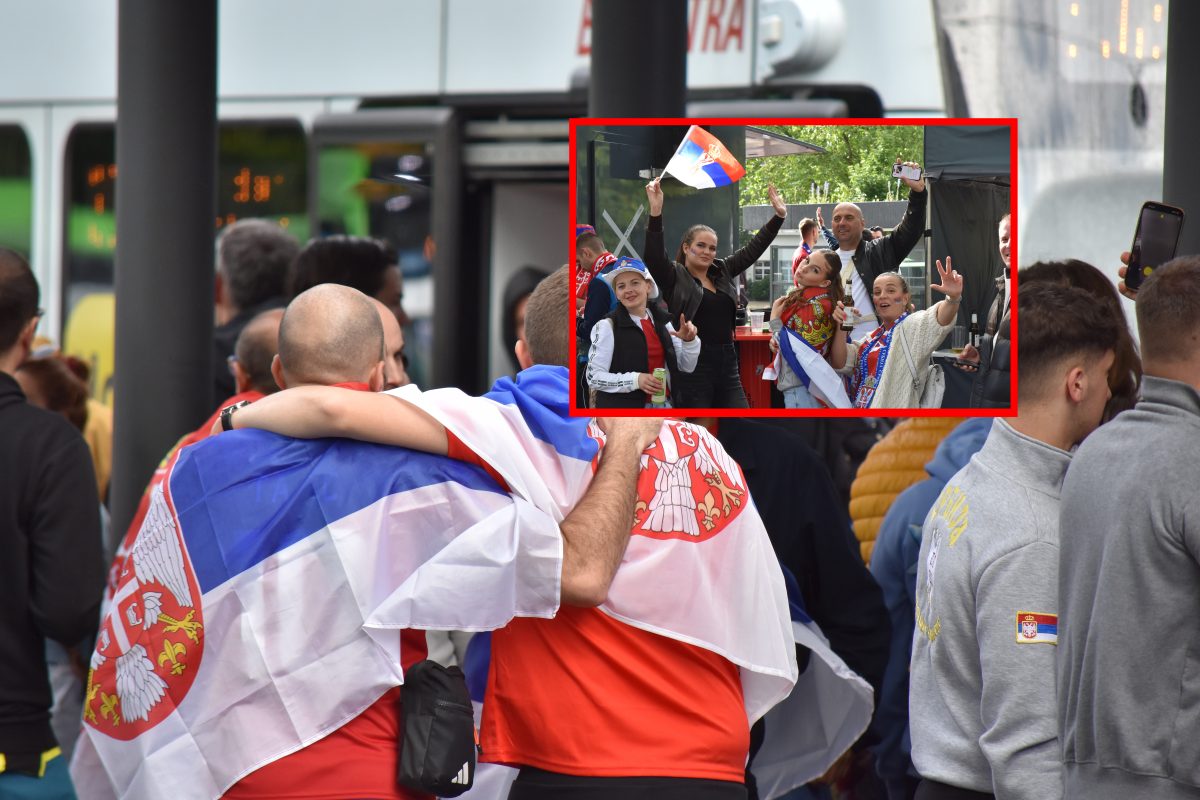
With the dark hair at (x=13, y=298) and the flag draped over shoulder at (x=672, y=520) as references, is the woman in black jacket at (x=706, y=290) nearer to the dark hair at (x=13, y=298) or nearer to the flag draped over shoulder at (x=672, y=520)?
the flag draped over shoulder at (x=672, y=520)

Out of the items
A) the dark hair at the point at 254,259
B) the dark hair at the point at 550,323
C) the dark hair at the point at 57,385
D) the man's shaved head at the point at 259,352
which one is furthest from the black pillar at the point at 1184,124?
the dark hair at the point at 57,385

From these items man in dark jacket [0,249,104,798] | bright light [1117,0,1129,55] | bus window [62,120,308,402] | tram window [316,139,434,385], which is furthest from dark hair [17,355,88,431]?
bright light [1117,0,1129,55]

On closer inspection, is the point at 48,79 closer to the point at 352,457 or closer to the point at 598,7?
the point at 598,7

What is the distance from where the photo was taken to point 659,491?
112 inches

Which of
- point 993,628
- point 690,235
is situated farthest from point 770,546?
point 690,235

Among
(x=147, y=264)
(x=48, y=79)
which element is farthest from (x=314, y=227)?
(x=147, y=264)

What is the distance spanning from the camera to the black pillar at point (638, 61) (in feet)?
12.5

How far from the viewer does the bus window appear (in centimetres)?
684

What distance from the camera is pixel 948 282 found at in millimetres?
2381

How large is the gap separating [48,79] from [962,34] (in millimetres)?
3953

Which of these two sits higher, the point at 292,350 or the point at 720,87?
the point at 720,87

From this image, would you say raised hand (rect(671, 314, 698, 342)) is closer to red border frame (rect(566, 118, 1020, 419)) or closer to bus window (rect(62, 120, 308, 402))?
red border frame (rect(566, 118, 1020, 419))

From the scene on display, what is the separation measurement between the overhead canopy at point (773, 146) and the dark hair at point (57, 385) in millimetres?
2967

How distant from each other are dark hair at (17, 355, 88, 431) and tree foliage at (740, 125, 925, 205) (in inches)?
117
